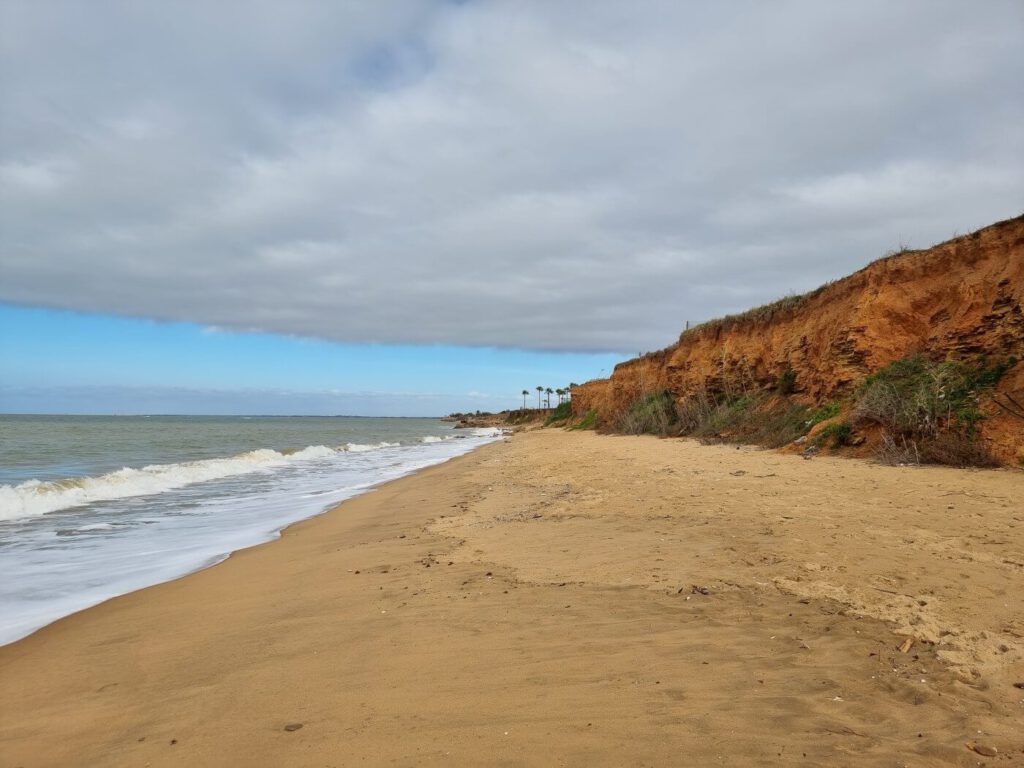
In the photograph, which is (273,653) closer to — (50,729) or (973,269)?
(50,729)

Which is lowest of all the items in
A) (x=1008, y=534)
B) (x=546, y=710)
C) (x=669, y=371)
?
(x=546, y=710)

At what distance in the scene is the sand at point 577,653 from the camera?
2.69 metres

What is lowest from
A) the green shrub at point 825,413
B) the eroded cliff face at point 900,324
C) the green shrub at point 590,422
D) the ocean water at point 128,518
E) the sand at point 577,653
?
the ocean water at point 128,518

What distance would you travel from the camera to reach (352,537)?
26.4 feet

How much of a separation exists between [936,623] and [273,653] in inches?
162

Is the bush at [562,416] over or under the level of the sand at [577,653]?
over

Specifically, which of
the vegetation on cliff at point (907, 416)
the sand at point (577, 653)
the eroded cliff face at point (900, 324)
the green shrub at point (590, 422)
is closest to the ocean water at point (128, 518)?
the sand at point (577, 653)

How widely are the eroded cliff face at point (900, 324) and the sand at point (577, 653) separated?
6447mm

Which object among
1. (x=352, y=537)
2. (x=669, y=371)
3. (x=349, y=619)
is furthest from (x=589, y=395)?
(x=349, y=619)

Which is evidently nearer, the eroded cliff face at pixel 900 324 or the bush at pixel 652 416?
the eroded cliff face at pixel 900 324

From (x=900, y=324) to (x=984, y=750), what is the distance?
15.1 meters

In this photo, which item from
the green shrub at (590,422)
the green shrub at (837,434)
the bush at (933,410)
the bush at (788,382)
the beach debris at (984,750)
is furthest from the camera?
the green shrub at (590,422)

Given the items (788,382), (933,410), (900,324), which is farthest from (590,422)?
(933,410)

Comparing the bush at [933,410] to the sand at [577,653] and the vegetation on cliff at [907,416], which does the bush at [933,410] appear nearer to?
the vegetation on cliff at [907,416]
